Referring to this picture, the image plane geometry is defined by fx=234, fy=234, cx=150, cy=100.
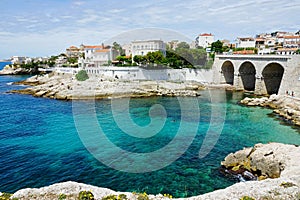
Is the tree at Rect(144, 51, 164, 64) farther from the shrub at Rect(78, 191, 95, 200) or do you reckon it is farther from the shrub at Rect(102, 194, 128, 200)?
the shrub at Rect(78, 191, 95, 200)

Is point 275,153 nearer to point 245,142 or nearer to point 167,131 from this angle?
point 245,142

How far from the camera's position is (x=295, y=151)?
14.2m

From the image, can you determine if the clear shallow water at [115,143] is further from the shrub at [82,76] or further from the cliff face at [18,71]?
the cliff face at [18,71]

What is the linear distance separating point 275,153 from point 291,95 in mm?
23255

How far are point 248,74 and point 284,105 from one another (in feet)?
59.6

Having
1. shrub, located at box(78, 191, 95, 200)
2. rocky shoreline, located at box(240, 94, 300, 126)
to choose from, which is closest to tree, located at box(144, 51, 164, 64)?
rocky shoreline, located at box(240, 94, 300, 126)

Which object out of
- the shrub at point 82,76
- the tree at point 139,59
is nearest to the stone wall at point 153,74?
the shrub at point 82,76

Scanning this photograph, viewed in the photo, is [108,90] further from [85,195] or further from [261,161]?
[85,195]

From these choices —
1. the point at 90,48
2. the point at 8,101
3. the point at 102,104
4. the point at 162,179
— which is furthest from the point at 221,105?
the point at 90,48

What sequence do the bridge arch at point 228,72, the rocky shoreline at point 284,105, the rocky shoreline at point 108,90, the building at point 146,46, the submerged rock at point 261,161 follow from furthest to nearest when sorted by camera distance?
the building at point 146,46
the bridge arch at point 228,72
the rocky shoreline at point 108,90
the rocky shoreline at point 284,105
the submerged rock at point 261,161

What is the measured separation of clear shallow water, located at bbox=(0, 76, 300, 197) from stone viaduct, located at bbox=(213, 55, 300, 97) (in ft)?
25.2

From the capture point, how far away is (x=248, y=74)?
48281mm

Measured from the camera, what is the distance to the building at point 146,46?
6419 cm

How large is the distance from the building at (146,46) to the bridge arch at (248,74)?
2510 centimetres
